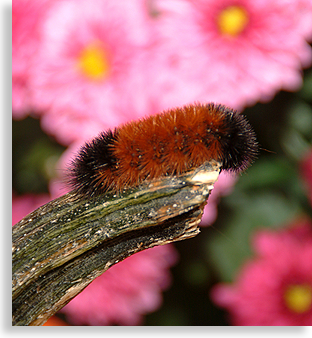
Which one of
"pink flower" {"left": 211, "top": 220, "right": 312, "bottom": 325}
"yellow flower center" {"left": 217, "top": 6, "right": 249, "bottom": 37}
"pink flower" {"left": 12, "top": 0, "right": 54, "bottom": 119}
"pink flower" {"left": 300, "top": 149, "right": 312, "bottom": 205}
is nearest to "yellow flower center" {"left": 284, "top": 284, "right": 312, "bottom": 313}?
"pink flower" {"left": 211, "top": 220, "right": 312, "bottom": 325}

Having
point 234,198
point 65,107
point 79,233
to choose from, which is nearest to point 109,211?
point 79,233

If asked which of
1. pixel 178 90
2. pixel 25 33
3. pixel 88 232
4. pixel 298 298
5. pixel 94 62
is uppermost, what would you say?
pixel 25 33

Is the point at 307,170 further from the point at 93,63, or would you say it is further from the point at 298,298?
the point at 93,63

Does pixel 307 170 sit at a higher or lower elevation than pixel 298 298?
higher

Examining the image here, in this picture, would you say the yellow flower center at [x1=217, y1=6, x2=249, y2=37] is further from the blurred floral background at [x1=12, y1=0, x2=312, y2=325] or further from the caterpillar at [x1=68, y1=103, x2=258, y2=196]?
the caterpillar at [x1=68, y1=103, x2=258, y2=196]

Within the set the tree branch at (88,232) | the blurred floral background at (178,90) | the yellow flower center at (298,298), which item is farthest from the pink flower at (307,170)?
the tree branch at (88,232)

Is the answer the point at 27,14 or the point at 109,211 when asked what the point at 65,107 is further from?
the point at 109,211

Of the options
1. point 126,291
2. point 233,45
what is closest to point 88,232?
point 126,291
